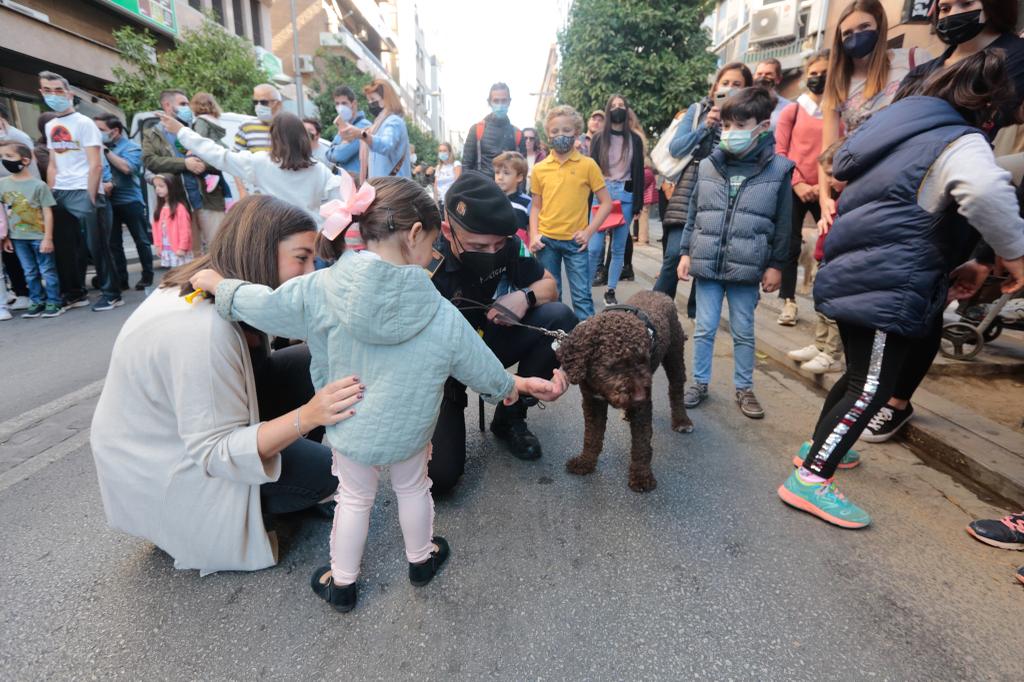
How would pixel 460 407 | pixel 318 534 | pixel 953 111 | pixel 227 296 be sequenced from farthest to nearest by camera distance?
pixel 460 407 → pixel 318 534 → pixel 953 111 → pixel 227 296

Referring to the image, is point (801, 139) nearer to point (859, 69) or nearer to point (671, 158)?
point (671, 158)

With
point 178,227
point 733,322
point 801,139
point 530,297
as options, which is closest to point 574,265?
point 733,322

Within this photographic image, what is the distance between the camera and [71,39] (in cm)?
1547

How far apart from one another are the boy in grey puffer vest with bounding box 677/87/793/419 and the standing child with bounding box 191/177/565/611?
2250 mm

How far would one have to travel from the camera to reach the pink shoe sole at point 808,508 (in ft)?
7.70

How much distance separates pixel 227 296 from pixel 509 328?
1660 mm

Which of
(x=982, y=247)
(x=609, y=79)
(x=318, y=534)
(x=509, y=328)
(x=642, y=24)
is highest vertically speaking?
(x=642, y=24)

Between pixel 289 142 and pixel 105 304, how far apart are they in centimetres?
417

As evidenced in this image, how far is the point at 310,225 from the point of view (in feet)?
7.25

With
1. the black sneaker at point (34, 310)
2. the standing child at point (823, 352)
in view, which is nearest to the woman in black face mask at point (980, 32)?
the standing child at point (823, 352)

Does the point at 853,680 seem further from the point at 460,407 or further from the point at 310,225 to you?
the point at 310,225

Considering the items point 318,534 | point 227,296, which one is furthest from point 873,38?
point 318,534

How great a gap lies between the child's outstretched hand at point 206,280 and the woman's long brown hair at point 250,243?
0.08 m

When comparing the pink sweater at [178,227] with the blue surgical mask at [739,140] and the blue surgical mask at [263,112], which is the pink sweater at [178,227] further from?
the blue surgical mask at [739,140]
